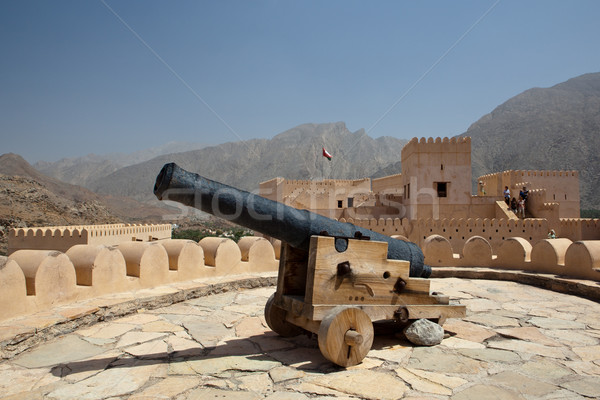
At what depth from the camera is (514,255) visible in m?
7.45

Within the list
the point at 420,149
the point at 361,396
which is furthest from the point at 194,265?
the point at 420,149

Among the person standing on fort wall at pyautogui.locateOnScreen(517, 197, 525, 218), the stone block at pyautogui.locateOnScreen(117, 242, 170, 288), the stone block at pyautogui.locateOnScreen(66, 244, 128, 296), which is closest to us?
the stone block at pyautogui.locateOnScreen(66, 244, 128, 296)

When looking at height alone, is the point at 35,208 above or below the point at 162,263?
above

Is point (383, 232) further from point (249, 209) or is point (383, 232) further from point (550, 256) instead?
point (249, 209)

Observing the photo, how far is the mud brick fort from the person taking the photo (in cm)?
473

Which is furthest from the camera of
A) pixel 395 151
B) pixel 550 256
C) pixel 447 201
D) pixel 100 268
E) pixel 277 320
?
pixel 395 151

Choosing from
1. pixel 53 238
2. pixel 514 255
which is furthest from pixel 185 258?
pixel 53 238

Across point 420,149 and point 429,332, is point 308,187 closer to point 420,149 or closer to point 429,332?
point 420,149

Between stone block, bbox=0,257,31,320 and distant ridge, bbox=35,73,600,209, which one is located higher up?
distant ridge, bbox=35,73,600,209

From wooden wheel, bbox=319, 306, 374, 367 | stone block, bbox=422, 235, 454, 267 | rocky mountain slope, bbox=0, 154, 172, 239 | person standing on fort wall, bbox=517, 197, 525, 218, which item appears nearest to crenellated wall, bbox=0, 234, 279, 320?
stone block, bbox=422, 235, 454, 267

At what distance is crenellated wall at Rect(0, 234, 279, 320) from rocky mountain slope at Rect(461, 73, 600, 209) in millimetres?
64863

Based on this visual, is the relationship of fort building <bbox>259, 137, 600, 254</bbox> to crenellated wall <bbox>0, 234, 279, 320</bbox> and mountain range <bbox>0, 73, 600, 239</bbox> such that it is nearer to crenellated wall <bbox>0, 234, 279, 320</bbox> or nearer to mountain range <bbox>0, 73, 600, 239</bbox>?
crenellated wall <bbox>0, 234, 279, 320</bbox>

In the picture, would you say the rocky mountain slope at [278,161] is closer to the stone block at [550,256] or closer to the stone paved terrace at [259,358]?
the stone block at [550,256]

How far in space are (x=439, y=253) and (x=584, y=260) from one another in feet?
7.30
